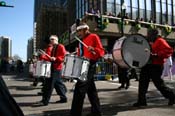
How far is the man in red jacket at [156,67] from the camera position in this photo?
7.66 m

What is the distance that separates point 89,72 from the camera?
643 cm

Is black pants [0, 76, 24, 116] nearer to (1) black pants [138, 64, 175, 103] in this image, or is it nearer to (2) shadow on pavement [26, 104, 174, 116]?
(2) shadow on pavement [26, 104, 174, 116]

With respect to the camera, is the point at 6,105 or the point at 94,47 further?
the point at 94,47

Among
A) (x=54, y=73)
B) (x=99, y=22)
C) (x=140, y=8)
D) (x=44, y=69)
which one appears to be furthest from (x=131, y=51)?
(x=140, y=8)

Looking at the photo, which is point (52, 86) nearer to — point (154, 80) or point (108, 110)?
point (108, 110)

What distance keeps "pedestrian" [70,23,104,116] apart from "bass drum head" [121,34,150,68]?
0.58 metres

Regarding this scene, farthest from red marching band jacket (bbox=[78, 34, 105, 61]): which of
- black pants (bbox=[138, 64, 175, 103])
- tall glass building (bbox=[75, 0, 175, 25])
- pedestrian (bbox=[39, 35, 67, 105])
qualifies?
tall glass building (bbox=[75, 0, 175, 25])

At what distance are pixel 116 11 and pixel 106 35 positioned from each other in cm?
1164

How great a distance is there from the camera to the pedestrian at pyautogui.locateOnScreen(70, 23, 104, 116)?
6383 millimetres

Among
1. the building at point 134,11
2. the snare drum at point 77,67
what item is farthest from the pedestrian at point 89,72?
the building at point 134,11

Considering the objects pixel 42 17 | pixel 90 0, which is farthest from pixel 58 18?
pixel 90 0

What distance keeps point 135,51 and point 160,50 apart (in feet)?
2.35

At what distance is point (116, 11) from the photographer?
143ft

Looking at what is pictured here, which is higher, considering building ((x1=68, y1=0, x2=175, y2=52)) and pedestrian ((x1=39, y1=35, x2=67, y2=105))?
building ((x1=68, y1=0, x2=175, y2=52))
